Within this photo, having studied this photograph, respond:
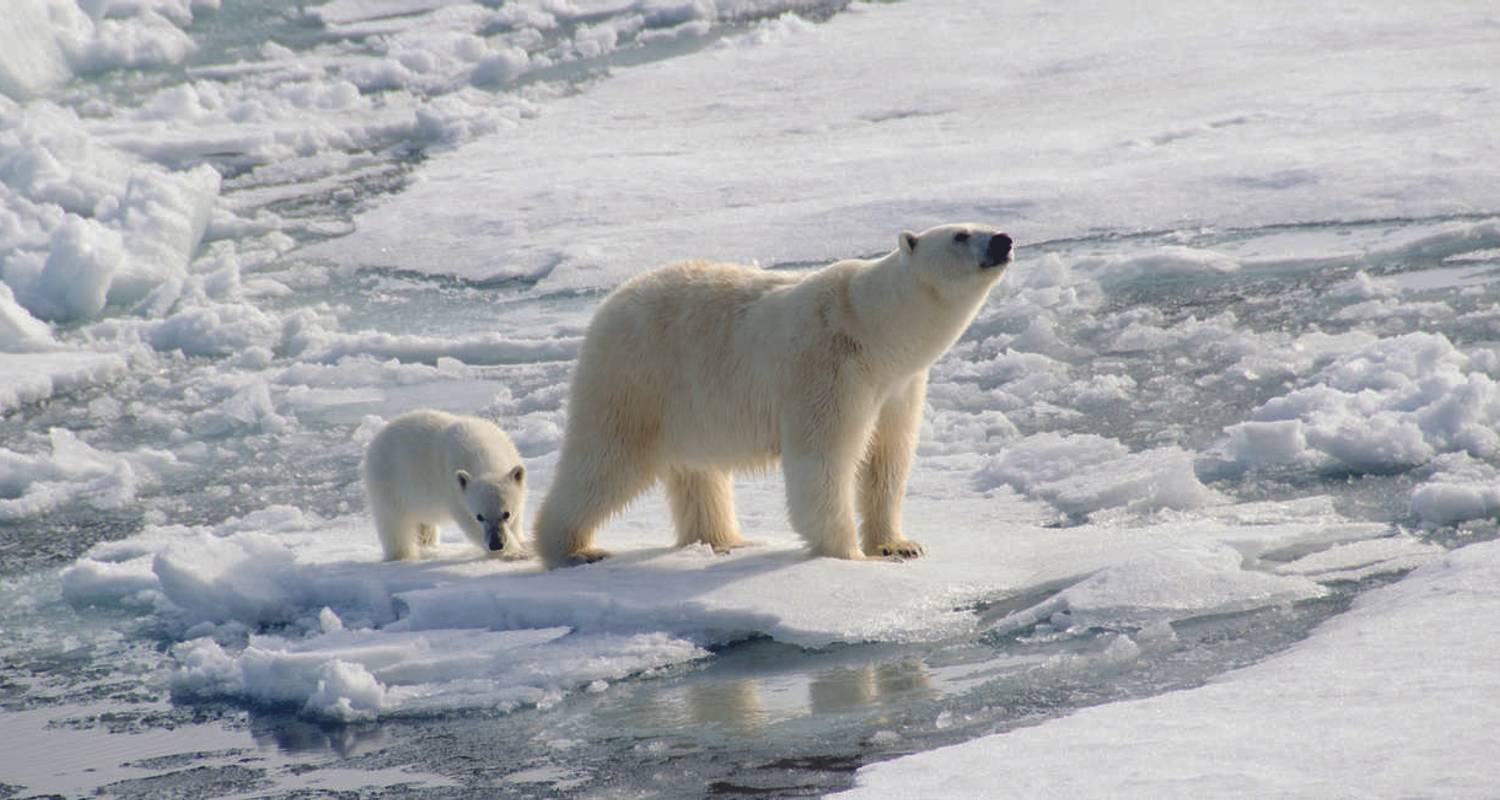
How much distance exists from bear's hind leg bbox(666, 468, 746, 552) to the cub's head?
1.07m

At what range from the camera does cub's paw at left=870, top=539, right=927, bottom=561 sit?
5.62 metres

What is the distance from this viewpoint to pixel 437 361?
28.8ft

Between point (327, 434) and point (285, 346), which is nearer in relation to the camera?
point (327, 434)

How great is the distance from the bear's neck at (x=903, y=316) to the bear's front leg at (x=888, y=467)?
251mm

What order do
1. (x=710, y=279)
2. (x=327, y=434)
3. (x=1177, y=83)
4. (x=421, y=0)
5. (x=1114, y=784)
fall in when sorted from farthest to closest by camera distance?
(x=421, y=0)
(x=1177, y=83)
(x=327, y=434)
(x=710, y=279)
(x=1114, y=784)

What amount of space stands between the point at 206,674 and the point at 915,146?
312 inches

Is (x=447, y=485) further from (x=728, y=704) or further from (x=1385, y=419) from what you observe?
(x=1385, y=419)

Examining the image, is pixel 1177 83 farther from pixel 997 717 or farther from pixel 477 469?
pixel 997 717


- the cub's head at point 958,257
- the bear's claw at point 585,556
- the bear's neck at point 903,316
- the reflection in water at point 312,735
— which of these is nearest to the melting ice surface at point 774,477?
the reflection in water at point 312,735

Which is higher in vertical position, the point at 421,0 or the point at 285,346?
the point at 421,0

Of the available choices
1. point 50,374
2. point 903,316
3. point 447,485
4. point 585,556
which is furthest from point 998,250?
point 50,374

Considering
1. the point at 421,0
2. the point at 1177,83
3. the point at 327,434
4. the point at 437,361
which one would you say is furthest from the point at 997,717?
the point at 421,0

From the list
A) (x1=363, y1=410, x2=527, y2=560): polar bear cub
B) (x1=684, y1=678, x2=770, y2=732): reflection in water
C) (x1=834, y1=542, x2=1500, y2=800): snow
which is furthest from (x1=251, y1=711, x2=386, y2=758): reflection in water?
(x1=834, y1=542, x2=1500, y2=800): snow

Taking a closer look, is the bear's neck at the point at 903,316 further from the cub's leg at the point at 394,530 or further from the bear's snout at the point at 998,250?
the cub's leg at the point at 394,530
